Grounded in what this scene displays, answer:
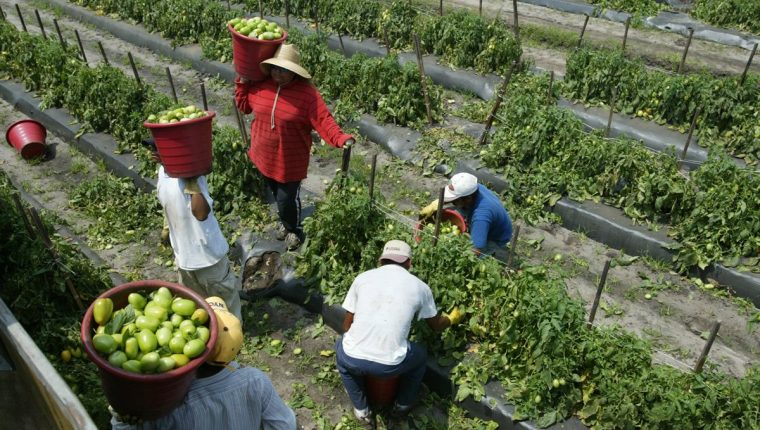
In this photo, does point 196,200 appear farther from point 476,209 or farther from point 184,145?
point 476,209

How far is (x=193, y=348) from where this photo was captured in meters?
3.18

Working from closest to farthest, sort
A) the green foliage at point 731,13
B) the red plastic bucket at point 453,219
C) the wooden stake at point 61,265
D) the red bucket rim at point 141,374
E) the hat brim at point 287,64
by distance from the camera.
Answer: the red bucket rim at point 141,374 < the wooden stake at point 61,265 < the hat brim at point 287,64 < the red plastic bucket at point 453,219 < the green foliage at point 731,13

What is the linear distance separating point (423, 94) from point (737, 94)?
436 centimetres

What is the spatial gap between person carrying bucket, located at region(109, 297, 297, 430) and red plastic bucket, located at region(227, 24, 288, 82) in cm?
339

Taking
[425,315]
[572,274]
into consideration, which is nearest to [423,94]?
[572,274]

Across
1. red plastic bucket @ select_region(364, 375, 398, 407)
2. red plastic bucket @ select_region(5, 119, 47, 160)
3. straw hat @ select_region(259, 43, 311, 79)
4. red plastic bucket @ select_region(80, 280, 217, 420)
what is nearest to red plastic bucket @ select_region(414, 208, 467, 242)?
red plastic bucket @ select_region(364, 375, 398, 407)

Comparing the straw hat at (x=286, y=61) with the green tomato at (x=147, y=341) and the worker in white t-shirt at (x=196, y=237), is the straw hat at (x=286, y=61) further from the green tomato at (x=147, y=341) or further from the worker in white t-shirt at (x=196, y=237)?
the green tomato at (x=147, y=341)

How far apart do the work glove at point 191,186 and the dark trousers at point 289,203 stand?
5.49ft

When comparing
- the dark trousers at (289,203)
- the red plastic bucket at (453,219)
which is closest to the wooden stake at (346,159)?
the dark trousers at (289,203)

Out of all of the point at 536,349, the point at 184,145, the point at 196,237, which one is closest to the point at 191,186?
the point at 184,145

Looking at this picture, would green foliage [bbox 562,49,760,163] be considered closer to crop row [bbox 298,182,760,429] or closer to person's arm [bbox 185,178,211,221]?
crop row [bbox 298,182,760,429]

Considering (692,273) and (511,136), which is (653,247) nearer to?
(692,273)

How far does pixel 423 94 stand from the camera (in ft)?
31.0

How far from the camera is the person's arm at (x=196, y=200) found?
488 centimetres
